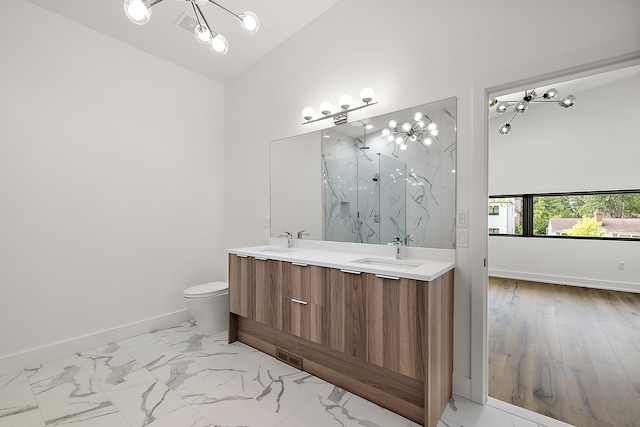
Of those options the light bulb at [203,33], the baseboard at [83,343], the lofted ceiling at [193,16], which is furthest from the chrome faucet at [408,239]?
the baseboard at [83,343]

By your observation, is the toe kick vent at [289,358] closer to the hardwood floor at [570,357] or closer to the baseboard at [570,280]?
the hardwood floor at [570,357]

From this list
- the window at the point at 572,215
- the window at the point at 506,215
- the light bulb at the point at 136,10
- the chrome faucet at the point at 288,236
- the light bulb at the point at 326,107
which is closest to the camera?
the light bulb at the point at 136,10

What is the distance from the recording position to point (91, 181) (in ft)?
8.32

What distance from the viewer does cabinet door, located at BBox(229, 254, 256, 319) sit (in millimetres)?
2406

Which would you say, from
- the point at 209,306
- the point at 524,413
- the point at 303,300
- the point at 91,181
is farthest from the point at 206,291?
the point at 524,413

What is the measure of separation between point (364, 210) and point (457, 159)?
81 cm

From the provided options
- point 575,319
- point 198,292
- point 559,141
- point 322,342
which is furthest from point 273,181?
point 559,141

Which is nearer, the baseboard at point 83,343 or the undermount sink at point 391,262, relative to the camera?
the undermount sink at point 391,262

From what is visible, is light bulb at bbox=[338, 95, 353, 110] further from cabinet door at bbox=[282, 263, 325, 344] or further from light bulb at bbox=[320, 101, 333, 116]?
cabinet door at bbox=[282, 263, 325, 344]

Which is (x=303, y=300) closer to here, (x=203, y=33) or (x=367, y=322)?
(x=367, y=322)

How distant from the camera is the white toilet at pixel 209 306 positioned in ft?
8.74

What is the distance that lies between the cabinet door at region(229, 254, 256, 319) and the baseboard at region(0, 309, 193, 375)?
39.3 inches

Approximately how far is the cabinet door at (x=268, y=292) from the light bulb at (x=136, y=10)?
5.55 feet

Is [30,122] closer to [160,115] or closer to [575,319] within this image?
[160,115]
